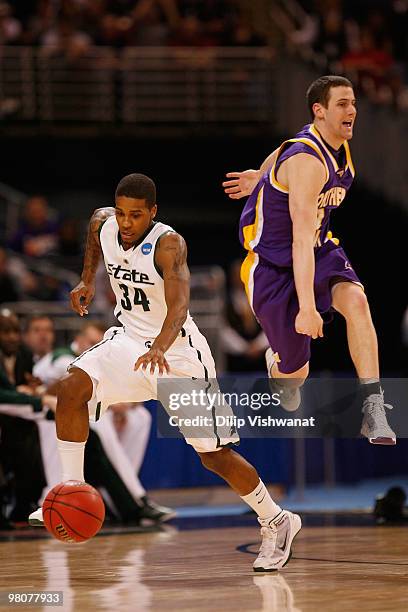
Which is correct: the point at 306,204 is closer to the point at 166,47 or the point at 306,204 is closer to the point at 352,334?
the point at 352,334

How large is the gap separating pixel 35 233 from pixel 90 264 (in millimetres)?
7187

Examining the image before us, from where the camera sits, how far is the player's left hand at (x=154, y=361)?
6.73 metres

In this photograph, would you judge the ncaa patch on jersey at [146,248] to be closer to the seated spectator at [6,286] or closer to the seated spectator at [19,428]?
the seated spectator at [19,428]

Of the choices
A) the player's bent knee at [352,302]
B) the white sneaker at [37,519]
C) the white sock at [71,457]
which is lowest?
the white sneaker at [37,519]

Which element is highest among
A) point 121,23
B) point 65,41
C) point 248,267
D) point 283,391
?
point 121,23

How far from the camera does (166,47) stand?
651 inches

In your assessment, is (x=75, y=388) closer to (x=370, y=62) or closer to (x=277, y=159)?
(x=277, y=159)

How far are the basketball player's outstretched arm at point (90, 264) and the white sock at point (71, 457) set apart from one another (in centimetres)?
90

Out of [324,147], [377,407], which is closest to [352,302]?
[377,407]

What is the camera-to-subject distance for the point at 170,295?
7.04 meters

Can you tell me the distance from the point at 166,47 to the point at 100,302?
4528 millimetres

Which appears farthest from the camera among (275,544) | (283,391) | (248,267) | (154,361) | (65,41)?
(65,41)

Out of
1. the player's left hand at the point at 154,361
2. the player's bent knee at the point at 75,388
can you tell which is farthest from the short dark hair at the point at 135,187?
the player's bent knee at the point at 75,388

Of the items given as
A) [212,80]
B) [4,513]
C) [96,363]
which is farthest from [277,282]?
[212,80]
